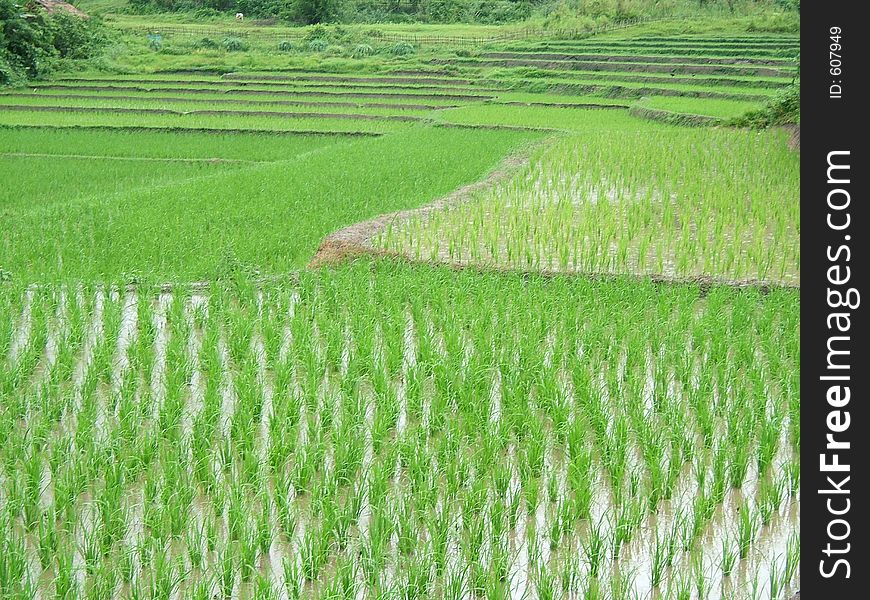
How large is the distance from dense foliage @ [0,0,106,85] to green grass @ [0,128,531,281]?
15.2 metres

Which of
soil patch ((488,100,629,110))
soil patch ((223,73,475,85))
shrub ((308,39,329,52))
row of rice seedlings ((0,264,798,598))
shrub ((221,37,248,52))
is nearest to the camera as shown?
row of rice seedlings ((0,264,798,598))

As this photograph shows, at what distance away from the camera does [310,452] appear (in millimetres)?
3672

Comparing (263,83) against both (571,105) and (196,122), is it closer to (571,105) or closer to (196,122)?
(196,122)

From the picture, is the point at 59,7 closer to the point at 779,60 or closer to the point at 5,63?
the point at 5,63

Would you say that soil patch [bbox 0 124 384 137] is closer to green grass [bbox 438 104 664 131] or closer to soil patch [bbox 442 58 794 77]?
green grass [bbox 438 104 664 131]

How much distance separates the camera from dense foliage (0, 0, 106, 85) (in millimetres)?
24203

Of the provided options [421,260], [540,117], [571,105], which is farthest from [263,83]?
[421,260]

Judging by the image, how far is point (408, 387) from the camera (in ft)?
14.4

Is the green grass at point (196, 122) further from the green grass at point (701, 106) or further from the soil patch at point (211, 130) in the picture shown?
the green grass at point (701, 106)

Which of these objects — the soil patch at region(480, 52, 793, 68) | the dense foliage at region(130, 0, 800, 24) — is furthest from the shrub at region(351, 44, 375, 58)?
the dense foliage at region(130, 0, 800, 24)

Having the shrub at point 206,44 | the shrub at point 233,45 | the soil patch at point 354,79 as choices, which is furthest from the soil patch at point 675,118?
the shrub at point 206,44
